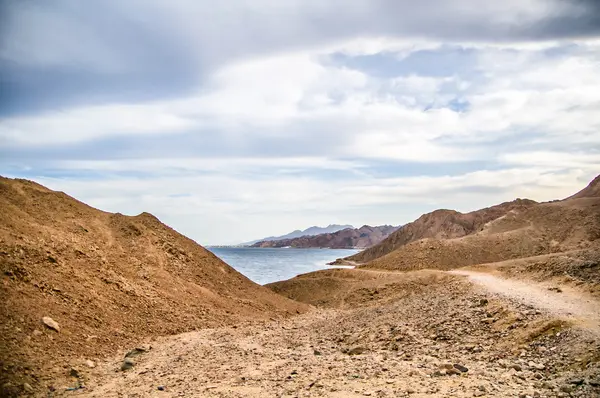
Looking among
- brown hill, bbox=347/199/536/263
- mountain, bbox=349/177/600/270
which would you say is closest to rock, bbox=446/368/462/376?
mountain, bbox=349/177/600/270

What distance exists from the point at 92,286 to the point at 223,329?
5.42m

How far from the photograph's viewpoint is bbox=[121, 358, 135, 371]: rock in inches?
496

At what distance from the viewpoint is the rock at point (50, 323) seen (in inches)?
520

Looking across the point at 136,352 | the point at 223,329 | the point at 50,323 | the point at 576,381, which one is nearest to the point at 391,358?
the point at 576,381

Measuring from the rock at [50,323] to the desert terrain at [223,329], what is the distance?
0.17 metres

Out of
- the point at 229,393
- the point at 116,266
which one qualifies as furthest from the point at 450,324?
the point at 116,266

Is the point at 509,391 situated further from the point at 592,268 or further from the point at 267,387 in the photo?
the point at 592,268

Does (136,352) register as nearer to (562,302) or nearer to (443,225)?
(562,302)

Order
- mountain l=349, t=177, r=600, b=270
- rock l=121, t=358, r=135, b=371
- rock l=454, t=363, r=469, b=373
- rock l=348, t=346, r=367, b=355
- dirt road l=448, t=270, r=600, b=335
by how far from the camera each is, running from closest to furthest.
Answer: rock l=454, t=363, r=469, b=373, dirt road l=448, t=270, r=600, b=335, rock l=121, t=358, r=135, b=371, rock l=348, t=346, r=367, b=355, mountain l=349, t=177, r=600, b=270

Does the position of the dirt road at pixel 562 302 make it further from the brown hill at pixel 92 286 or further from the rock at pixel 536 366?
the brown hill at pixel 92 286

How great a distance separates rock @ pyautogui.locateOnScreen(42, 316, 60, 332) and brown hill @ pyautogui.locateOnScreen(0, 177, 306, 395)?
11 cm

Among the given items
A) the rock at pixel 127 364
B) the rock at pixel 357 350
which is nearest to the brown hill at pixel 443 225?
the rock at pixel 357 350

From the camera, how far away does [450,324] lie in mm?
14109

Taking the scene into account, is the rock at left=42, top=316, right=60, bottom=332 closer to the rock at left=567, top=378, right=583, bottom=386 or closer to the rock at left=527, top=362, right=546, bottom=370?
the rock at left=527, top=362, right=546, bottom=370
